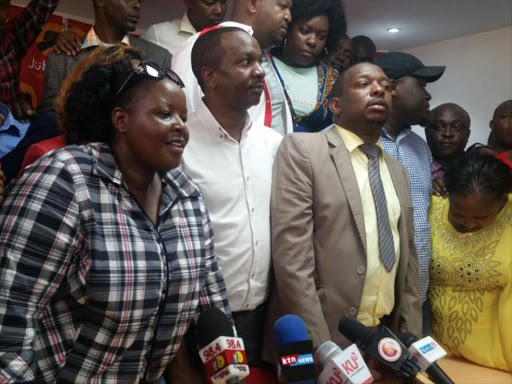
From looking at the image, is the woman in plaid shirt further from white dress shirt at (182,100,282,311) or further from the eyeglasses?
white dress shirt at (182,100,282,311)

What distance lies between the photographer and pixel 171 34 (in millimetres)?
2773

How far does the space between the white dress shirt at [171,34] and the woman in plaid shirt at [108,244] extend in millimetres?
1205

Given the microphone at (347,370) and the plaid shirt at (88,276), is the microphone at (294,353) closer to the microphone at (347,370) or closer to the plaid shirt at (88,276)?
the microphone at (347,370)

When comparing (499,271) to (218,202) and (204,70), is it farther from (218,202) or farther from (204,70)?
(204,70)

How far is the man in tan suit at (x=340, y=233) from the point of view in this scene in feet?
6.06

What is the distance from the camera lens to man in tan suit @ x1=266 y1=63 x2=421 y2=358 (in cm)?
185

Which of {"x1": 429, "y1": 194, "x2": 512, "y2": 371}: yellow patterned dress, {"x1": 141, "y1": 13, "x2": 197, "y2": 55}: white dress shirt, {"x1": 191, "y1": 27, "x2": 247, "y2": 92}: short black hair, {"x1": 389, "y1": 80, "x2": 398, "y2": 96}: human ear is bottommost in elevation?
{"x1": 429, "y1": 194, "x2": 512, "y2": 371}: yellow patterned dress

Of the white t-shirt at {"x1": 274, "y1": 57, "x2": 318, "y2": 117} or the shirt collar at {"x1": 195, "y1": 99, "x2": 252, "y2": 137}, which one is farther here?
the white t-shirt at {"x1": 274, "y1": 57, "x2": 318, "y2": 117}


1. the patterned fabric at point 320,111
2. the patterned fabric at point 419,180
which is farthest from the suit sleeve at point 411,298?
the patterned fabric at point 320,111

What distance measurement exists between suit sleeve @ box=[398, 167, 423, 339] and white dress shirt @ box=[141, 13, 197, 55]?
4.49 ft

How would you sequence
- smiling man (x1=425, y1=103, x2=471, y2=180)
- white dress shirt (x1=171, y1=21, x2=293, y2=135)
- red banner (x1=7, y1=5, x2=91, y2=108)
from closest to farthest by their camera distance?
white dress shirt (x1=171, y1=21, x2=293, y2=135) → smiling man (x1=425, y1=103, x2=471, y2=180) → red banner (x1=7, y1=5, x2=91, y2=108)

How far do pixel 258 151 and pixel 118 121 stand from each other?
0.63 metres

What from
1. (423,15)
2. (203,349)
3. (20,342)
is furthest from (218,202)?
(423,15)

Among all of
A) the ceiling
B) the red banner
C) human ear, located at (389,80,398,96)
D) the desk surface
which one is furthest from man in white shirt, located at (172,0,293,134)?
the ceiling
